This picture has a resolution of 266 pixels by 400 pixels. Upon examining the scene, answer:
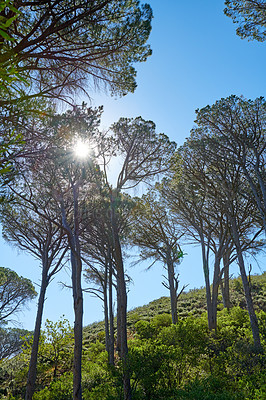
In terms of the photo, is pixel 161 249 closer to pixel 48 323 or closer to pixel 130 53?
pixel 48 323

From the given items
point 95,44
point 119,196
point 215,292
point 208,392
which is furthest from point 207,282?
point 95,44

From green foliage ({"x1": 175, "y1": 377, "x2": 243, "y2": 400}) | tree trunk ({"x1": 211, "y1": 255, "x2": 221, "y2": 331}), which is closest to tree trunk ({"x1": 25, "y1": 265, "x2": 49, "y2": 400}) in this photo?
green foliage ({"x1": 175, "y1": 377, "x2": 243, "y2": 400})

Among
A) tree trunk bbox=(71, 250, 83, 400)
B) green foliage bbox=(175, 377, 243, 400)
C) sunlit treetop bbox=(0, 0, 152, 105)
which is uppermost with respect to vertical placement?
sunlit treetop bbox=(0, 0, 152, 105)

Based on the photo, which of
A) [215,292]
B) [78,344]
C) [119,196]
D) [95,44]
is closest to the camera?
[95,44]

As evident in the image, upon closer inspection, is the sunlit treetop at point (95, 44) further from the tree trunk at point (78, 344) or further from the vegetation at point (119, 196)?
the tree trunk at point (78, 344)

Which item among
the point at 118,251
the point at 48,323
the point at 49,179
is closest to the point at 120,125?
the point at 49,179

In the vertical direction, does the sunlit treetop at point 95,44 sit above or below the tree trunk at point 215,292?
above

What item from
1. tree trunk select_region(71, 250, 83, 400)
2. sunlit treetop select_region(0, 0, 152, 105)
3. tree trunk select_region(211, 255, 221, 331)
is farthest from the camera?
tree trunk select_region(211, 255, 221, 331)

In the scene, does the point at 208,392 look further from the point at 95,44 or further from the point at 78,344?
the point at 95,44

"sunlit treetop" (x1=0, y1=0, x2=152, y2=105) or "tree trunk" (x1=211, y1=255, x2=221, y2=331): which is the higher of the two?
"sunlit treetop" (x1=0, y1=0, x2=152, y2=105)

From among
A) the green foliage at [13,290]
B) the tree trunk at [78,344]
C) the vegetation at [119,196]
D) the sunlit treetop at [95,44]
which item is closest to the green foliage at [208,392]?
the vegetation at [119,196]

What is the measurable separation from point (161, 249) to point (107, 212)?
19.2 feet

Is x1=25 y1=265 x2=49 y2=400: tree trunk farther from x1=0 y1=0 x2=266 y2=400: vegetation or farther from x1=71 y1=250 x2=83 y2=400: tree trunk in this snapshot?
x1=71 y1=250 x2=83 y2=400: tree trunk

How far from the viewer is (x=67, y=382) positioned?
848 centimetres
